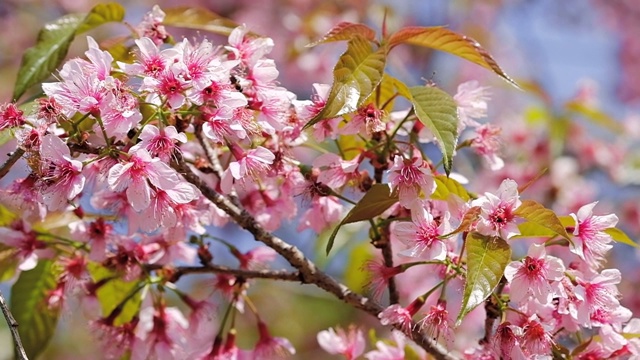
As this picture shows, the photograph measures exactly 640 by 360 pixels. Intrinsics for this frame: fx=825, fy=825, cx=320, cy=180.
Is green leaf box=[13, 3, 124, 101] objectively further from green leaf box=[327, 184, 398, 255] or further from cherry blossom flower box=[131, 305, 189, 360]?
green leaf box=[327, 184, 398, 255]

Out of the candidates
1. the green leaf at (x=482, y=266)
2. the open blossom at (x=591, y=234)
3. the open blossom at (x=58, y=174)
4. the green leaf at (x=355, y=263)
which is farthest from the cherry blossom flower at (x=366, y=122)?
the green leaf at (x=355, y=263)

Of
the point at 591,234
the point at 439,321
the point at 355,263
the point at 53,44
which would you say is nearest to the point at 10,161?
the point at 53,44

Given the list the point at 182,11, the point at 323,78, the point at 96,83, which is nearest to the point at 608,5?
the point at 323,78

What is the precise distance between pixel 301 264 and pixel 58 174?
505 millimetres

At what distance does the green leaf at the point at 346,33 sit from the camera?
157 cm

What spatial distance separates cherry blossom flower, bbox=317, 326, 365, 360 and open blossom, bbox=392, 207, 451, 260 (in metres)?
0.43

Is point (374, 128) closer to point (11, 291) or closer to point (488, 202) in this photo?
point (488, 202)

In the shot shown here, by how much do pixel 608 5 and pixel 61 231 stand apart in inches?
265

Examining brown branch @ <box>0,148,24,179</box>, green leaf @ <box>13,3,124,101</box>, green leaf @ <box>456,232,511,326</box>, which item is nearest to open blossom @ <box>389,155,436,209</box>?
green leaf @ <box>456,232,511,326</box>

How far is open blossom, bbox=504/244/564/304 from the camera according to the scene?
136 centimetres

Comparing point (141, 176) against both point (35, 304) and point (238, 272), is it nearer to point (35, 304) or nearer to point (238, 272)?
point (238, 272)

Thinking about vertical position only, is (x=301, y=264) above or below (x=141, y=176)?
below

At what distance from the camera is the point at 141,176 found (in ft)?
4.48

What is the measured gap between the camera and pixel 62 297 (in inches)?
71.1
